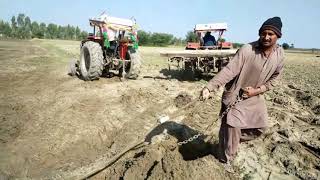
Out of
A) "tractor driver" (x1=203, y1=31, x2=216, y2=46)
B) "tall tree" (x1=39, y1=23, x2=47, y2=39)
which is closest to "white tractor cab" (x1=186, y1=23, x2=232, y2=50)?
"tractor driver" (x1=203, y1=31, x2=216, y2=46)

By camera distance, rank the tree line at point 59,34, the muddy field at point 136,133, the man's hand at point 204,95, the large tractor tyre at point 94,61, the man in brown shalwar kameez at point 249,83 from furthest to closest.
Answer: the tree line at point 59,34 → the large tractor tyre at point 94,61 → the muddy field at point 136,133 → the man in brown shalwar kameez at point 249,83 → the man's hand at point 204,95

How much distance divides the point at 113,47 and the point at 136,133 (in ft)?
17.9

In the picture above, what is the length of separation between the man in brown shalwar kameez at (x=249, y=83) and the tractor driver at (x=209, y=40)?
9735 mm

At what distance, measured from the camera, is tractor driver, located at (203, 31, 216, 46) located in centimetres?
1382

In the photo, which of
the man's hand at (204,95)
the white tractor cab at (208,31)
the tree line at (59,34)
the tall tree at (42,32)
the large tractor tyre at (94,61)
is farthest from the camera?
the tall tree at (42,32)

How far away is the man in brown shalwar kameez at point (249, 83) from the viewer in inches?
151

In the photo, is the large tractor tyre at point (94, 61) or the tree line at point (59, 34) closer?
the large tractor tyre at point (94, 61)

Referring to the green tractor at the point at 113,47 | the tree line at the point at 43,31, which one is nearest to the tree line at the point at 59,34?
the tree line at the point at 43,31

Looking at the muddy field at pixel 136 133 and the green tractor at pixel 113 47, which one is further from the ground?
the green tractor at pixel 113 47

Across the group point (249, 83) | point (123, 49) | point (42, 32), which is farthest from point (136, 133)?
point (42, 32)

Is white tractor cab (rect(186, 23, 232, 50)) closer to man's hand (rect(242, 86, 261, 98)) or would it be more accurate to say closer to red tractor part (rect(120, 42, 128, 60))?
red tractor part (rect(120, 42, 128, 60))

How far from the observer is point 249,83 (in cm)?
409

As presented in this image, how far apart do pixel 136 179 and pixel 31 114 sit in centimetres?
400

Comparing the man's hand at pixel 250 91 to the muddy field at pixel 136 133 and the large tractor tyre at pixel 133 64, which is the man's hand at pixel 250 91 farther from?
the large tractor tyre at pixel 133 64
